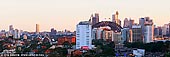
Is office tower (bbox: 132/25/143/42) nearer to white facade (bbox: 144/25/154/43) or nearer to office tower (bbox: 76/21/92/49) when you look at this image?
white facade (bbox: 144/25/154/43)

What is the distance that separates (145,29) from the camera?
4922 centimetres

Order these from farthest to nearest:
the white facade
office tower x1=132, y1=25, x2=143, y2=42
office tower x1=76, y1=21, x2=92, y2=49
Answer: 1. office tower x1=132, y1=25, x2=143, y2=42
2. the white facade
3. office tower x1=76, y1=21, x2=92, y2=49

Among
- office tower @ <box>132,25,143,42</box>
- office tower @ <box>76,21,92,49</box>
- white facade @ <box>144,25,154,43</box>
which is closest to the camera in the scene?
office tower @ <box>76,21,92,49</box>

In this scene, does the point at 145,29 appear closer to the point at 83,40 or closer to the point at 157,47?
the point at 83,40

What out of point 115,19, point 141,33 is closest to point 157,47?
point 141,33

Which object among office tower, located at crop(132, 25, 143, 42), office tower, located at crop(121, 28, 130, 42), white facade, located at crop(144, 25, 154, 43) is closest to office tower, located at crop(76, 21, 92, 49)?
white facade, located at crop(144, 25, 154, 43)

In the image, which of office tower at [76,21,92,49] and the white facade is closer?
office tower at [76,21,92,49]

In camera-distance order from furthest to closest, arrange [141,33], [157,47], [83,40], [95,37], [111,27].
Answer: [111,27]
[95,37]
[141,33]
[83,40]
[157,47]

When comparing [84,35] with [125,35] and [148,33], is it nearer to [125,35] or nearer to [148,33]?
[148,33]

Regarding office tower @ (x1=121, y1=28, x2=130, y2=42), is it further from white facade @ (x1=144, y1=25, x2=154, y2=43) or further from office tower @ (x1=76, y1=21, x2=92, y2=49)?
office tower @ (x1=76, y1=21, x2=92, y2=49)

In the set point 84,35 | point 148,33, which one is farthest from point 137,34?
point 84,35

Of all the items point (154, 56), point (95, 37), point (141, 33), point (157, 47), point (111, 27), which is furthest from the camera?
point (111, 27)

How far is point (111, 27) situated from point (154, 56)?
3635 centimetres

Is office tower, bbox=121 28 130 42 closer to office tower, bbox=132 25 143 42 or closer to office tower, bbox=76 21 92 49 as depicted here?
office tower, bbox=132 25 143 42
